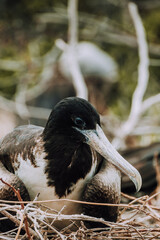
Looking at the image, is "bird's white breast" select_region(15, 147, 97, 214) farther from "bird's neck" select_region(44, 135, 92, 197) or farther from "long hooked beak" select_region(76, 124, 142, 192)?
"long hooked beak" select_region(76, 124, 142, 192)

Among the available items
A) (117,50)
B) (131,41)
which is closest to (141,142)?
(131,41)

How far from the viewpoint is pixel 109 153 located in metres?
2.41

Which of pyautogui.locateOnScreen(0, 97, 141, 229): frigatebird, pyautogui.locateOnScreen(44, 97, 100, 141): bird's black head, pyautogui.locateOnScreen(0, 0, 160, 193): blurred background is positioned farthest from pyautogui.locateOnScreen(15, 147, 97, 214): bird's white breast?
pyautogui.locateOnScreen(0, 0, 160, 193): blurred background

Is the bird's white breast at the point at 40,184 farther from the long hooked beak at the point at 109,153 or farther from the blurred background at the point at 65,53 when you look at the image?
the blurred background at the point at 65,53

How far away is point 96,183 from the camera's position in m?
2.54

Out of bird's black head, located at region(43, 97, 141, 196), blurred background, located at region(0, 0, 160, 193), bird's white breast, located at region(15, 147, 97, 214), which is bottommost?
bird's white breast, located at region(15, 147, 97, 214)

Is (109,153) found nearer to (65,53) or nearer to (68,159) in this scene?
(68,159)

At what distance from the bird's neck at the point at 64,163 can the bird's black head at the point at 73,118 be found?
1.9 inches

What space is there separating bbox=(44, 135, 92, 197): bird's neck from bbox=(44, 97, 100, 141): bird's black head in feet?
0.16

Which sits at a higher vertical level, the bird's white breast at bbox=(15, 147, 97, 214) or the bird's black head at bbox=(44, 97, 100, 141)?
the bird's black head at bbox=(44, 97, 100, 141)

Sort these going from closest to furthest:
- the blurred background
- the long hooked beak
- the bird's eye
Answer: the long hooked beak → the bird's eye → the blurred background

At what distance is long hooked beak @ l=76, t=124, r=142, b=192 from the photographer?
92.6 inches

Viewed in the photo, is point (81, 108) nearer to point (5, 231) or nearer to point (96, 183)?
point (96, 183)

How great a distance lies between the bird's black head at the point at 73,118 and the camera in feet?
8.00
